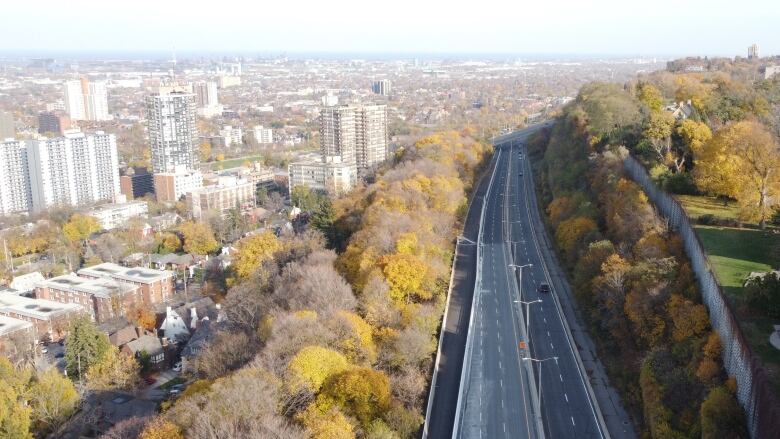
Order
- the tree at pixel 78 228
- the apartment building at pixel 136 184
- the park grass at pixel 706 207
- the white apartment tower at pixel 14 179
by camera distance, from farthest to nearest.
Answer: the apartment building at pixel 136 184 < the white apartment tower at pixel 14 179 < the tree at pixel 78 228 < the park grass at pixel 706 207

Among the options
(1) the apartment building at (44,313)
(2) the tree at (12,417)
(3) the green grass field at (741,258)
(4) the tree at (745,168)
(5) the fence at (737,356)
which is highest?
(4) the tree at (745,168)

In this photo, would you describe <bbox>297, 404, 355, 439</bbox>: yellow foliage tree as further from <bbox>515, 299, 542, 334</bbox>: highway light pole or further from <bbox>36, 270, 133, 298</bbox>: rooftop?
<bbox>36, 270, 133, 298</bbox>: rooftop

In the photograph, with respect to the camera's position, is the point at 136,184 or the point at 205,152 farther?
the point at 205,152

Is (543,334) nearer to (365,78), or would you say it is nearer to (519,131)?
(519,131)

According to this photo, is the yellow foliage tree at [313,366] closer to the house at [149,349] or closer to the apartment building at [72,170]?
the house at [149,349]

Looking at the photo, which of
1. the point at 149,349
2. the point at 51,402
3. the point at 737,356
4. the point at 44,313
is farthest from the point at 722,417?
the point at 44,313

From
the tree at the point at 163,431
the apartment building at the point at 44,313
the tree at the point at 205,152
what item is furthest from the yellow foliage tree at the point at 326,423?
the tree at the point at 205,152

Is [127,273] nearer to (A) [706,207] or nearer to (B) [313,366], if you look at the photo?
(B) [313,366]
